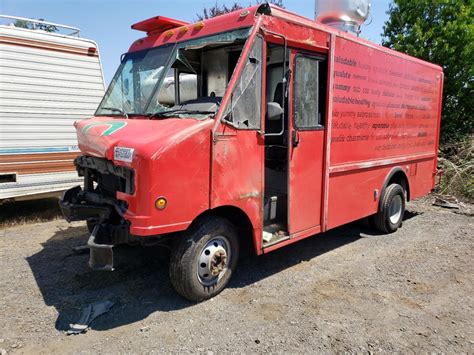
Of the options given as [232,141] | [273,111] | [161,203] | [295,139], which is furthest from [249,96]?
[161,203]

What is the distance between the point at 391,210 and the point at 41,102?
627 centimetres

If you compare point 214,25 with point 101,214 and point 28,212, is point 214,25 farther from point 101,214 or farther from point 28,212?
point 28,212

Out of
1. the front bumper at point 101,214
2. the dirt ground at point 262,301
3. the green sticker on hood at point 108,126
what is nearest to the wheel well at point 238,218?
the dirt ground at point 262,301

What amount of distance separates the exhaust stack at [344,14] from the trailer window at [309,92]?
241 centimetres

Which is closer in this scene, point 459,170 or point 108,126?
point 108,126

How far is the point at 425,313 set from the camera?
382 centimetres

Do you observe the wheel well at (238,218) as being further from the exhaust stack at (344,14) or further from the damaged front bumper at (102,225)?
the exhaust stack at (344,14)

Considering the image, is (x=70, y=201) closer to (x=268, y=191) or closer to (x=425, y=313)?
(x=268, y=191)

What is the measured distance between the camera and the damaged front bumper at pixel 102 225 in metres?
3.47

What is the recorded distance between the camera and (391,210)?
21.3 feet

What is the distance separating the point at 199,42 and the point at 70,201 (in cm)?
225

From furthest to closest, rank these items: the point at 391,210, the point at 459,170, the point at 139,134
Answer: the point at 459,170, the point at 391,210, the point at 139,134

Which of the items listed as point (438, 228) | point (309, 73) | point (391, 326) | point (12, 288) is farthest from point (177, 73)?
point (438, 228)

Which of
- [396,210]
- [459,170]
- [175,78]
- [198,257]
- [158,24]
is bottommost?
[396,210]
